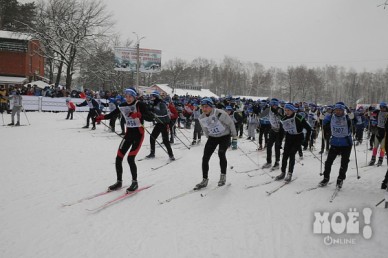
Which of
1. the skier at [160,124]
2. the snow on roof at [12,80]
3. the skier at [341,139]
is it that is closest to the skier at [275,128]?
the skier at [341,139]

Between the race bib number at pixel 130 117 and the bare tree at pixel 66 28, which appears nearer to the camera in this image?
the race bib number at pixel 130 117

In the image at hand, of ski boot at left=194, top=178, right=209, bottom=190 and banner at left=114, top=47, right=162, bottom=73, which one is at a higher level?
banner at left=114, top=47, right=162, bottom=73

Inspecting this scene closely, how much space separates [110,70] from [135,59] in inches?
364

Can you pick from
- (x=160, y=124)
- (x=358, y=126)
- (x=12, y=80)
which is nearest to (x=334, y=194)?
(x=160, y=124)

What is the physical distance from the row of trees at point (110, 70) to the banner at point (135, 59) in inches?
133

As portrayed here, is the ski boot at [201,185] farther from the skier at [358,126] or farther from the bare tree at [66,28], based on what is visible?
the bare tree at [66,28]

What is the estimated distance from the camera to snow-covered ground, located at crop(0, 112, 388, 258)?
3.96m

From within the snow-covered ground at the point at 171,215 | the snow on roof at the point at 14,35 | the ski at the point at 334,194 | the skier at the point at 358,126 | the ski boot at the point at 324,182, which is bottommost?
the snow-covered ground at the point at 171,215

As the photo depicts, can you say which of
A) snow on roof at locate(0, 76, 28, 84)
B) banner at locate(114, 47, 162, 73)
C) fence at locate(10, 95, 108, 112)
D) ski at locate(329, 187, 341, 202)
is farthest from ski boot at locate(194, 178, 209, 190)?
snow on roof at locate(0, 76, 28, 84)

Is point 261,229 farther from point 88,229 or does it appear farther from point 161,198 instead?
point 88,229

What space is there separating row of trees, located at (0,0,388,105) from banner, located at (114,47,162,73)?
3.38 metres

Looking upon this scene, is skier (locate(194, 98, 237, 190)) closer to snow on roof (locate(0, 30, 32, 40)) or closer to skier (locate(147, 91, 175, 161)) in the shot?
skier (locate(147, 91, 175, 161))

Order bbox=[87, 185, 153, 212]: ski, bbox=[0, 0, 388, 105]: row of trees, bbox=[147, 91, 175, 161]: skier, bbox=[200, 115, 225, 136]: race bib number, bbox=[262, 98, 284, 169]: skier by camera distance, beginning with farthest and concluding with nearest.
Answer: bbox=[0, 0, 388, 105]: row of trees
bbox=[147, 91, 175, 161]: skier
bbox=[262, 98, 284, 169]: skier
bbox=[200, 115, 225, 136]: race bib number
bbox=[87, 185, 153, 212]: ski

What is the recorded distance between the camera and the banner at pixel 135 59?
37188 mm
